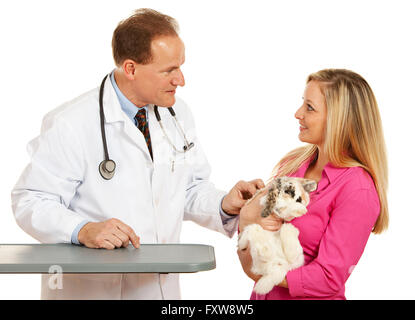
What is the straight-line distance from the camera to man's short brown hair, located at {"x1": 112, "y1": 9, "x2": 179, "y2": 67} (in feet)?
8.05

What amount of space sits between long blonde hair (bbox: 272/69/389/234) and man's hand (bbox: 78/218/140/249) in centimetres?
86

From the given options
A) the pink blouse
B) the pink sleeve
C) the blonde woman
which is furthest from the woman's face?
the pink sleeve

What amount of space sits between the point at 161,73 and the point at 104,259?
954 millimetres

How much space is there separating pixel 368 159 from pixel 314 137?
0.23 metres

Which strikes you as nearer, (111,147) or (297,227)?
(297,227)

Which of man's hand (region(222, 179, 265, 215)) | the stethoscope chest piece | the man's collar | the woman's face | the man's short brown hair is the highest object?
the man's short brown hair

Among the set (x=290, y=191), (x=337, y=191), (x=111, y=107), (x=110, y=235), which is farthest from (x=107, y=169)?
(x=337, y=191)

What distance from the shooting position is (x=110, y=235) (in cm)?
205

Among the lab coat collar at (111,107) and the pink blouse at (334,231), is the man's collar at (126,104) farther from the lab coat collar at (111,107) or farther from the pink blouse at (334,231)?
the pink blouse at (334,231)

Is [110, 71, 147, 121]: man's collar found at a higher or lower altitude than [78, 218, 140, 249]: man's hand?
higher

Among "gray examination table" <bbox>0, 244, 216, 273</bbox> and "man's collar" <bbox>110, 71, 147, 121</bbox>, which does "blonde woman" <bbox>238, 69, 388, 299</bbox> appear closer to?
"gray examination table" <bbox>0, 244, 216, 273</bbox>
